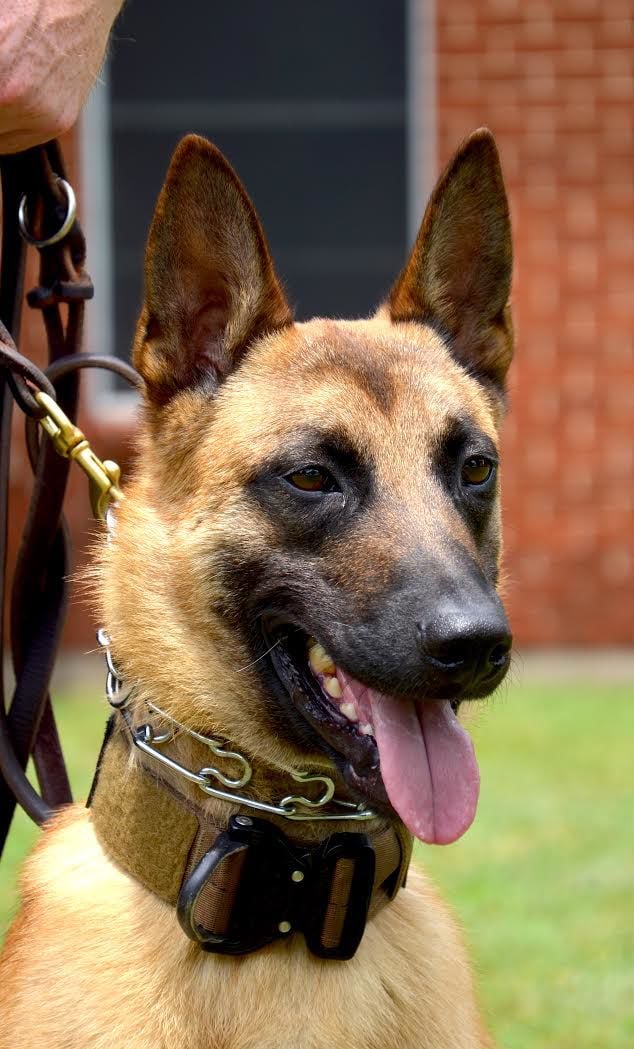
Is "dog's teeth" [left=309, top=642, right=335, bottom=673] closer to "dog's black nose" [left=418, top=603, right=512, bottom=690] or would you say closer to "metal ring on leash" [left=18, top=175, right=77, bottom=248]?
"dog's black nose" [left=418, top=603, right=512, bottom=690]

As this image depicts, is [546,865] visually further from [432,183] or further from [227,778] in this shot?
[432,183]

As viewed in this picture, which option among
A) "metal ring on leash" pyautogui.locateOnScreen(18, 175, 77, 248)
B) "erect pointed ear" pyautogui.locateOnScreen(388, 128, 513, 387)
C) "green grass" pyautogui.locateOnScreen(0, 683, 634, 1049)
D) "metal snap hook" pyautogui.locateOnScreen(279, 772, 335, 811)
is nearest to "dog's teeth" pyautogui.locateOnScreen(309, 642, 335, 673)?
"metal snap hook" pyautogui.locateOnScreen(279, 772, 335, 811)

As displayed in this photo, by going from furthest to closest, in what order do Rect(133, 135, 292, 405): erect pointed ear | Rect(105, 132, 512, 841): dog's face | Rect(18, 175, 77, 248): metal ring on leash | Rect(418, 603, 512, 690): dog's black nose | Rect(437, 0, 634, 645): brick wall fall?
Rect(437, 0, 634, 645): brick wall, Rect(18, 175, 77, 248): metal ring on leash, Rect(133, 135, 292, 405): erect pointed ear, Rect(105, 132, 512, 841): dog's face, Rect(418, 603, 512, 690): dog's black nose

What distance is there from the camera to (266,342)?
289 centimetres

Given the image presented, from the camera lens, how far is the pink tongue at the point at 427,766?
2.42m

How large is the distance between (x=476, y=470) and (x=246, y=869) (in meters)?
0.90

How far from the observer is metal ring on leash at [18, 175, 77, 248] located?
292cm

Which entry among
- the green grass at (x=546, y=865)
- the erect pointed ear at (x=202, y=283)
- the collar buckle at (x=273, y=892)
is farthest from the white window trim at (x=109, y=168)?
the collar buckle at (x=273, y=892)

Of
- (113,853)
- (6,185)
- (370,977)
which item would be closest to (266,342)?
(6,185)

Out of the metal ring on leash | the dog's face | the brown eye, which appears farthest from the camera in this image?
the metal ring on leash

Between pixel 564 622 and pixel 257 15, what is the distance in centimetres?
458

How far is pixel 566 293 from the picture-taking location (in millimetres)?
10000

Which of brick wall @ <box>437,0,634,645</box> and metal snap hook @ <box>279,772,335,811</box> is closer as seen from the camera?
metal snap hook @ <box>279,772,335,811</box>

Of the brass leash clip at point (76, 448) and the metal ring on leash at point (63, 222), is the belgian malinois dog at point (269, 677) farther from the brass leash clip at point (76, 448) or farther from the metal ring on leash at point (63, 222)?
the metal ring on leash at point (63, 222)
